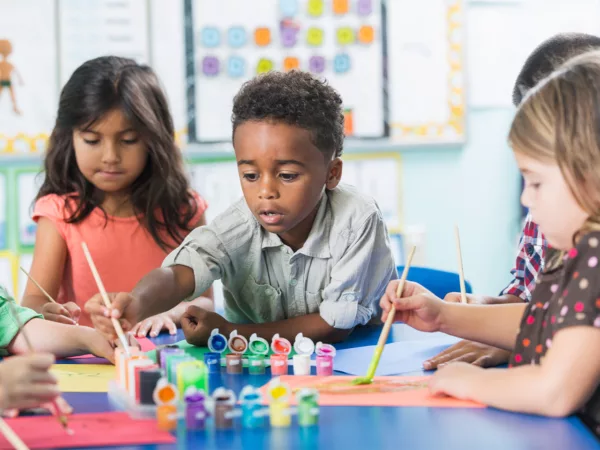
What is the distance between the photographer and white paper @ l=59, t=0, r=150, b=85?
123 inches

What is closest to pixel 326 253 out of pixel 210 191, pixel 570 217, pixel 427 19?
pixel 570 217

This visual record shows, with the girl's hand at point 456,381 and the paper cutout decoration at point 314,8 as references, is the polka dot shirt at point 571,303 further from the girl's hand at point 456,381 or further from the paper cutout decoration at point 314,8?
the paper cutout decoration at point 314,8

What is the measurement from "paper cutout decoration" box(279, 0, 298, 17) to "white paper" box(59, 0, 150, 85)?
517mm

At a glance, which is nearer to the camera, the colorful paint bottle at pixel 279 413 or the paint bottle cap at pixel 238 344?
the colorful paint bottle at pixel 279 413

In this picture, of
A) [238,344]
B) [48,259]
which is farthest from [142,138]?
[238,344]

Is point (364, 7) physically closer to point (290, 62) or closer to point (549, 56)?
point (290, 62)

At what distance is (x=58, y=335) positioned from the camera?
127cm

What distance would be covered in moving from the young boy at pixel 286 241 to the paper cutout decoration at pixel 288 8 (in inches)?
70.1

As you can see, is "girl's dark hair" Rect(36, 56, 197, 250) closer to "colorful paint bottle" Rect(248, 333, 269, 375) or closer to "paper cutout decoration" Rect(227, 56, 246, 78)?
"colorful paint bottle" Rect(248, 333, 269, 375)

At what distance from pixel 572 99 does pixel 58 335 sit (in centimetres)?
81

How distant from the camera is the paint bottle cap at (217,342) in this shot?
4.09 ft

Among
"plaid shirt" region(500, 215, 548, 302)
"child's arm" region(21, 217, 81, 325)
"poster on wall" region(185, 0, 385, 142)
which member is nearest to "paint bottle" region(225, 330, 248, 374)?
"plaid shirt" region(500, 215, 548, 302)

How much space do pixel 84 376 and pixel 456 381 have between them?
0.50 meters

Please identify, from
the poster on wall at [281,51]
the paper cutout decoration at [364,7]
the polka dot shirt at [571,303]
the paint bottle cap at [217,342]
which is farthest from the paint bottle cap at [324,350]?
the paper cutout decoration at [364,7]
